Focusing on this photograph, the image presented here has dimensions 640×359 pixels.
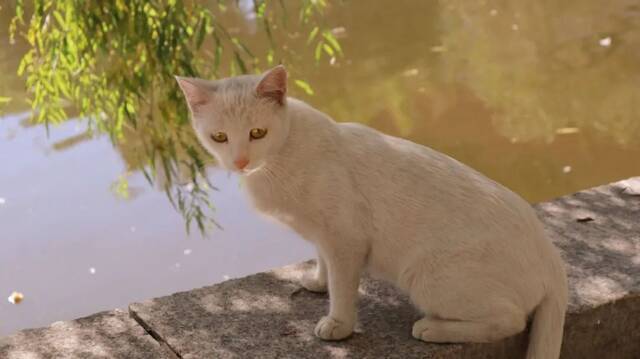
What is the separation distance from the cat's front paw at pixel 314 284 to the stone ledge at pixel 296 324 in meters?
0.02

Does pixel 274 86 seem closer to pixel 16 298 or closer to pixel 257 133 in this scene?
pixel 257 133

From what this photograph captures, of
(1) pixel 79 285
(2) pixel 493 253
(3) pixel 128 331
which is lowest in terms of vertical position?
(1) pixel 79 285

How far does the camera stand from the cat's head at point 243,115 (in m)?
2.06

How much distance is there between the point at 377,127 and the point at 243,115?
3.55m

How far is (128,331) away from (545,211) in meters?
1.37

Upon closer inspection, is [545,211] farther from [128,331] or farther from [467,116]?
[467,116]

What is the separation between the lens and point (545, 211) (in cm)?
291

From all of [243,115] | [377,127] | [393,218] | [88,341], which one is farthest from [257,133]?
[377,127]

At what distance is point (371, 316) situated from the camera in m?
2.35

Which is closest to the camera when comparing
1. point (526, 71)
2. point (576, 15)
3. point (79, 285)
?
point (79, 285)

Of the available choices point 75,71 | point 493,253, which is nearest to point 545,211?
point 493,253

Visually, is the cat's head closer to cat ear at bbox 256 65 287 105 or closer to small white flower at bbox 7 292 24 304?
cat ear at bbox 256 65 287 105

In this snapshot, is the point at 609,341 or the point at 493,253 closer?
the point at 493,253

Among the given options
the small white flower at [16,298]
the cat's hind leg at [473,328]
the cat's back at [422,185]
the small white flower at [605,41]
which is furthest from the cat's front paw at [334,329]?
the small white flower at [605,41]
